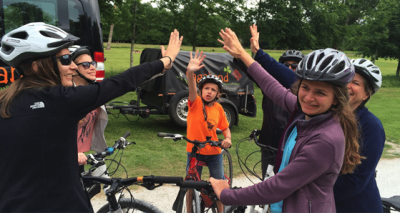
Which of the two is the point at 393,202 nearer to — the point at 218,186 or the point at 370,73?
the point at 370,73

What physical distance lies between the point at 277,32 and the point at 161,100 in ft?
42.8

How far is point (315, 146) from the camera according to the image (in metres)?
1.53

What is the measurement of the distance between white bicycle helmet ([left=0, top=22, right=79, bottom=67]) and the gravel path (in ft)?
9.94

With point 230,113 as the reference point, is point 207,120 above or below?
above

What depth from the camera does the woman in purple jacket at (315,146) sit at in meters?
1.54

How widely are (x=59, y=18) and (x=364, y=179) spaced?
5.48 m

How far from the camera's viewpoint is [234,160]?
6.69 meters

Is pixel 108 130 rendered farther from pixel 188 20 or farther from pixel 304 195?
pixel 188 20

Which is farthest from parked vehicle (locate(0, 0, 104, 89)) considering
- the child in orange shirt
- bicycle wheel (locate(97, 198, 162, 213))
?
bicycle wheel (locate(97, 198, 162, 213))

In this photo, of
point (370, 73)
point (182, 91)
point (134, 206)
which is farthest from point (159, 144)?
point (370, 73)

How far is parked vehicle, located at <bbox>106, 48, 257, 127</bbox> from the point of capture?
8.33m

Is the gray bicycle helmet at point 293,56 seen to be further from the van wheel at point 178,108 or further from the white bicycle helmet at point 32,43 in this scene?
the van wheel at point 178,108

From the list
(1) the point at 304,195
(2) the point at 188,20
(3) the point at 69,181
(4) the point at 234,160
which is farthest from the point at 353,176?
(2) the point at 188,20

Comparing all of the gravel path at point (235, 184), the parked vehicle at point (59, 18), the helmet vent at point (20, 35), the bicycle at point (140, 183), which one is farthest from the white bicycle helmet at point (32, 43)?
the parked vehicle at point (59, 18)
